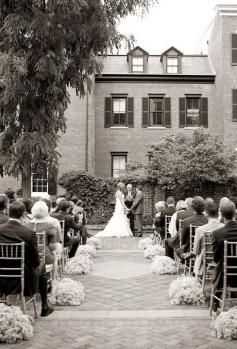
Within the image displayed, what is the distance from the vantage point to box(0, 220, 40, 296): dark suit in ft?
18.9

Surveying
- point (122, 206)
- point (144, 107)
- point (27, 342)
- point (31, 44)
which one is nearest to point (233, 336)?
point (27, 342)

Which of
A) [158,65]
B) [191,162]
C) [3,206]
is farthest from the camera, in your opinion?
[158,65]

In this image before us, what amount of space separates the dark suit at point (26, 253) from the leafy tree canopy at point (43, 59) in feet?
17.9

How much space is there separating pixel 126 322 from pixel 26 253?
155 cm

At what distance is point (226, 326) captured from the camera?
5.31 metres

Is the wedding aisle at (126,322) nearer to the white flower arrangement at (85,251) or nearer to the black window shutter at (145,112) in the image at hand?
the white flower arrangement at (85,251)

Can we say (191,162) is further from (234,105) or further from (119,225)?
(234,105)

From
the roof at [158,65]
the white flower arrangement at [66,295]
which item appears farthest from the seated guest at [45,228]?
the roof at [158,65]

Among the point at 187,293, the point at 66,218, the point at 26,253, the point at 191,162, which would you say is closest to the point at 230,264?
the point at 187,293

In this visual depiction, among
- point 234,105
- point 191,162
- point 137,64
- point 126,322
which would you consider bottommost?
point 126,322

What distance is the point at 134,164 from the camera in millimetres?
23125

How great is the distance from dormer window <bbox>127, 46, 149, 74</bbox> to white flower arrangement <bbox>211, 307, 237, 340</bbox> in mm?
24619

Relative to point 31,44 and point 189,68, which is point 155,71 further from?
point 31,44

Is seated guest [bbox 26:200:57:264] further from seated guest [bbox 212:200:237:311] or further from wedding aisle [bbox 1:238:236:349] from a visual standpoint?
seated guest [bbox 212:200:237:311]
